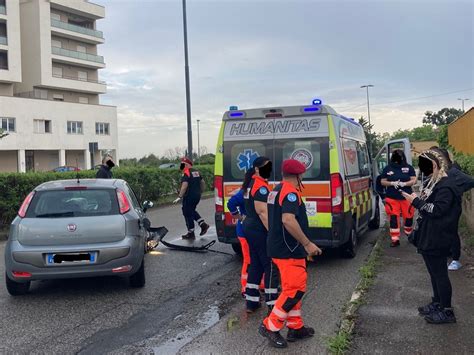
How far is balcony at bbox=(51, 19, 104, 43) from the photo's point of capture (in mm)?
51406

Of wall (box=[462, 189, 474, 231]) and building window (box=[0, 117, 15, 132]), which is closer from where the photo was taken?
wall (box=[462, 189, 474, 231])

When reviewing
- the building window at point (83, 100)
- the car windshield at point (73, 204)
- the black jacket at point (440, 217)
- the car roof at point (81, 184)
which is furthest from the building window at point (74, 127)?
the black jacket at point (440, 217)

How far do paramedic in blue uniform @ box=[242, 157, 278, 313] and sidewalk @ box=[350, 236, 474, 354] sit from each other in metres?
0.95

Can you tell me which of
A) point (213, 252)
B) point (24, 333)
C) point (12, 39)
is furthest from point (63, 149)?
point (24, 333)

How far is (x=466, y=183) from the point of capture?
16.5 feet

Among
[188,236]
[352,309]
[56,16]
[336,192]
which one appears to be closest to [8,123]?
[56,16]

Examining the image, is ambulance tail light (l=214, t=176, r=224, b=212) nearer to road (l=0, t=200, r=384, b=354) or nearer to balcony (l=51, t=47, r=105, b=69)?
road (l=0, t=200, r=384, b=354)

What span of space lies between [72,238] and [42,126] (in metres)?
44.7

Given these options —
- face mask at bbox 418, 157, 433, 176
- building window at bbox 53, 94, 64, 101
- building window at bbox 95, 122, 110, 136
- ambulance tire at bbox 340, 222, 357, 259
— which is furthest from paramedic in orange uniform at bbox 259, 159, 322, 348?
building window at bbox 53, 94, 64, 101

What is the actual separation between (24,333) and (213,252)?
440 centimetres

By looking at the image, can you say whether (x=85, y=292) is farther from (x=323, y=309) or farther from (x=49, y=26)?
(x=49, y=26)

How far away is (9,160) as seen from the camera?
148 feet

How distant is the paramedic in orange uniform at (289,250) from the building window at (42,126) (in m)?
46.3

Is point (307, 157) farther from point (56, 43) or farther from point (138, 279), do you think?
point (56, 43)
